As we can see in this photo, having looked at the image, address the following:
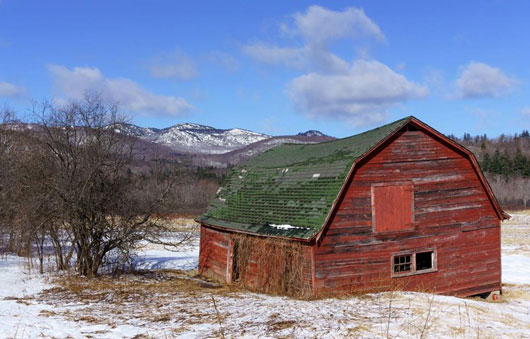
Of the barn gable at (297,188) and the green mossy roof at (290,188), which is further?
the green mossy roof at (290,188)

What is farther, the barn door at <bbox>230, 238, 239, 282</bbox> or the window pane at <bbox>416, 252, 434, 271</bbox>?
the barn door at <bbox>230, 238, 239, 282</bbox>

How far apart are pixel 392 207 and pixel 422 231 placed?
1.63m

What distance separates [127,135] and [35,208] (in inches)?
180

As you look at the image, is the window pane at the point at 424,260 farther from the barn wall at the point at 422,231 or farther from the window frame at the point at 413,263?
the barn wall at the point at 422,231

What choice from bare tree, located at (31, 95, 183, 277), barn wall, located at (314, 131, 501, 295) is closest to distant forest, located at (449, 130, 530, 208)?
barn wall, located at (314, 131, 501, 295)

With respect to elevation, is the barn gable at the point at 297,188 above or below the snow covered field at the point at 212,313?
above

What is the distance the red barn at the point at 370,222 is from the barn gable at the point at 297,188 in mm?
52

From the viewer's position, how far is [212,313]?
11.9 m

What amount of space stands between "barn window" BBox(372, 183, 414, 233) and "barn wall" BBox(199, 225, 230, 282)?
245 inches

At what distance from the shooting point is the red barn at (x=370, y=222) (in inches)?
591

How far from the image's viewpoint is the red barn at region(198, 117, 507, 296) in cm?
1502

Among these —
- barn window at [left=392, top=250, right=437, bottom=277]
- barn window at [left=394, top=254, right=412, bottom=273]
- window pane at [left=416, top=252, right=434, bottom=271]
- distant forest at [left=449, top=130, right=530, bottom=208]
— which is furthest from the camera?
distant forest at [left=449, top=130, right=530, bottom=208]

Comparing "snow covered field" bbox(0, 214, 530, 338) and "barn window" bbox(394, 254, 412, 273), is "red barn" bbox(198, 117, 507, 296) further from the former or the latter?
"snow covered field" bbox(0, 214, 530, 338)

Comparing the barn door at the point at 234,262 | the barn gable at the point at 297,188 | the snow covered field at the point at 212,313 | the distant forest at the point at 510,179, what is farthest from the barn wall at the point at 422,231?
the distant forest at the point at 510,179
